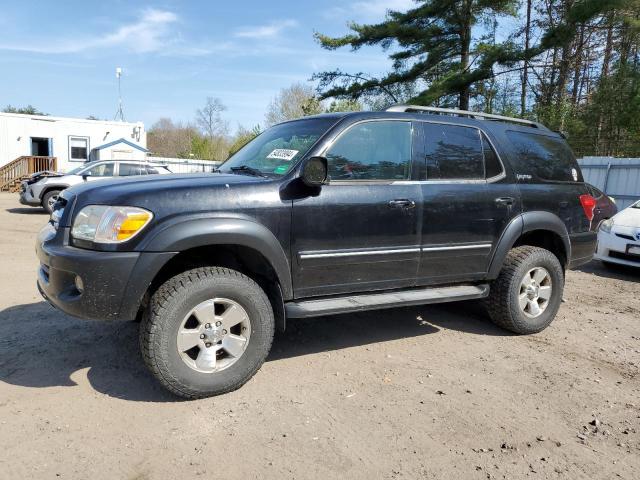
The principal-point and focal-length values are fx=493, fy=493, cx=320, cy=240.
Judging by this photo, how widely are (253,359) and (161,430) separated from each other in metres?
0.72

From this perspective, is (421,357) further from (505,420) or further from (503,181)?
(503,181)

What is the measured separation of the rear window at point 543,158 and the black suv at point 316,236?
0.06 ft

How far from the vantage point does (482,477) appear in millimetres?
2438

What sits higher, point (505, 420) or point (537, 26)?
point (537, 26)

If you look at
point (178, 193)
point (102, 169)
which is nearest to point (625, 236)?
point (178, 193)

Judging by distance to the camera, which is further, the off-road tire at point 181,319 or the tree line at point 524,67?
the tree line at point 524,67

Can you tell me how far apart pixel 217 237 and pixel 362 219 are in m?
1.09

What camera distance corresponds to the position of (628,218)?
786 cm

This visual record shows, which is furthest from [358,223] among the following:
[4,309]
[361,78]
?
[361,78]

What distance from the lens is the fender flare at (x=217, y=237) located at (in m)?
2.95

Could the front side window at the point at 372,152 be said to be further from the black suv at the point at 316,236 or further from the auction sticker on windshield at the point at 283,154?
the auction sticker on windshield at the point at 283,154

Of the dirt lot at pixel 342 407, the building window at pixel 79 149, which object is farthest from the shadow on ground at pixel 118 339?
the building window at pixel 79 149

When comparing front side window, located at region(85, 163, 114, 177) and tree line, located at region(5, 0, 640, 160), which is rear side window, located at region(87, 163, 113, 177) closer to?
front side window, located at region(85, 163, 114, 177)

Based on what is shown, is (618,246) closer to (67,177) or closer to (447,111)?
(447,111)
